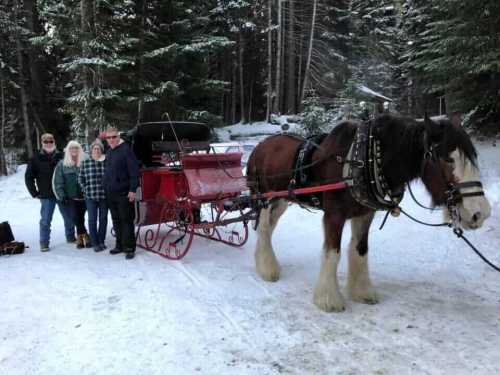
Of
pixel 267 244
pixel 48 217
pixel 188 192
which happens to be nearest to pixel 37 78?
pixel 48 217

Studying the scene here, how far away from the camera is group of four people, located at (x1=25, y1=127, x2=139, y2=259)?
5980mm

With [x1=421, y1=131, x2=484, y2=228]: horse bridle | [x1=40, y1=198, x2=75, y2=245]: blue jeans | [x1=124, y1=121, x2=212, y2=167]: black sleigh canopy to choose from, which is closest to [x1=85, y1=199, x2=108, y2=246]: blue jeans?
[x1=40, y1=198, x2=75, y2=245]: blue jeans

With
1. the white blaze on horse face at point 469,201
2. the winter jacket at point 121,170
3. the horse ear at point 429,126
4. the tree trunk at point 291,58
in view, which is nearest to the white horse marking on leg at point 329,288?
the white blaze on horse face at point 469,201

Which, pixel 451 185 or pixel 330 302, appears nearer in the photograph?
pixel 451 185

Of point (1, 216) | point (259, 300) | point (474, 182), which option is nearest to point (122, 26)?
point (1, 216)

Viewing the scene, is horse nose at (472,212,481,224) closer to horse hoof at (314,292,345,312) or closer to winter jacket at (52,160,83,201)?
horse hoof at (314,292,345,312)

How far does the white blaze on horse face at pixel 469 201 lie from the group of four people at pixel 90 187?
4.20m

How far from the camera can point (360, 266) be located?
4.27 metres

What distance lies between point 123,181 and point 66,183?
1200 millimetres

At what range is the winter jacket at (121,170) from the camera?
5.93 metres

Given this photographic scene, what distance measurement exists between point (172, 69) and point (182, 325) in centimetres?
1288

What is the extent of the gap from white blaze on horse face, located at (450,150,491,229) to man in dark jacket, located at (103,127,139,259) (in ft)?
13.8

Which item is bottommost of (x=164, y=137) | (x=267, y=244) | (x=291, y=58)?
(x=267, y=244)

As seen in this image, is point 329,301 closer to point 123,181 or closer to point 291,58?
point 123,181
